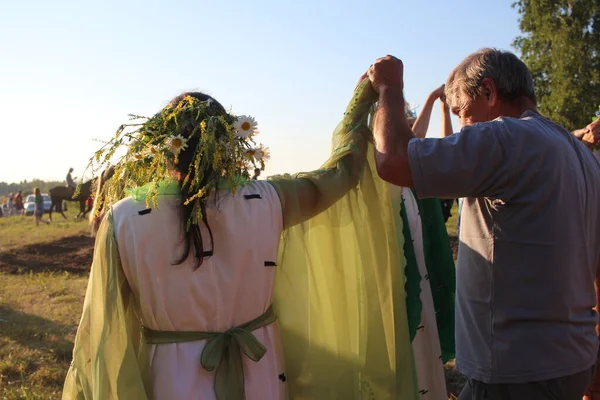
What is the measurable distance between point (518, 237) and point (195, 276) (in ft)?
3.45

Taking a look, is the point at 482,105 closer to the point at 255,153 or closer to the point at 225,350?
the point at 255,153

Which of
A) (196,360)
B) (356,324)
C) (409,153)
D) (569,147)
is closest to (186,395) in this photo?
(196,360)

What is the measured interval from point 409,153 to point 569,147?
0.52 m

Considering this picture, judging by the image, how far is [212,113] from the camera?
224 cm

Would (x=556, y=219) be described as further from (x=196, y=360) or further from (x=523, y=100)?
(x=196, y=360)

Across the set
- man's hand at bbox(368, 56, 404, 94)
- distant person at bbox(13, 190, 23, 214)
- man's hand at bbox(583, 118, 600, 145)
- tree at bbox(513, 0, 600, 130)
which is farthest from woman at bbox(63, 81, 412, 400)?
distant person at bbox(13, 190, 23, 214)

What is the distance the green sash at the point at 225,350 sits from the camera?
2.15 meters

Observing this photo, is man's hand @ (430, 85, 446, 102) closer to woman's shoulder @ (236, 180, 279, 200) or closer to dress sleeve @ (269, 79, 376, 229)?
dress sleeve @ (269, 79, 376, 229)

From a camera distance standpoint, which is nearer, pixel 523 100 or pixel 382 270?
pixel 523 100

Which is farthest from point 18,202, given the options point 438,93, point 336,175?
point 336,175

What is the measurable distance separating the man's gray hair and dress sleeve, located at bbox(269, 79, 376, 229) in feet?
1.96

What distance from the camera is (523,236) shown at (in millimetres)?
1901

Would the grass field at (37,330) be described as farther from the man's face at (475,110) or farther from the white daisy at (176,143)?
the man's face at (475,110)

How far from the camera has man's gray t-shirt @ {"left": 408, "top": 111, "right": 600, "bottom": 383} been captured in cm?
187
